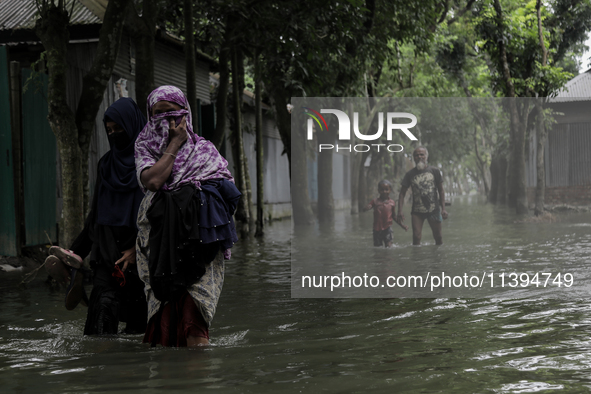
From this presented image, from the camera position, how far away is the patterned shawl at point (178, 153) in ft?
13.6

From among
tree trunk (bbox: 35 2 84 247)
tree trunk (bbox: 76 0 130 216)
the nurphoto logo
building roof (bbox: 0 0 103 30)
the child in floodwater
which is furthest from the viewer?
building roof (bbox: 0 0 103 30)

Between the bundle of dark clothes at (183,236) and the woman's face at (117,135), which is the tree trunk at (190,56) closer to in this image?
the woman's face at (117,135)

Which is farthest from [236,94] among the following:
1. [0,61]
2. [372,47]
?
[0,61]

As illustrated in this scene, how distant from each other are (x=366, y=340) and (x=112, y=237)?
179 cm

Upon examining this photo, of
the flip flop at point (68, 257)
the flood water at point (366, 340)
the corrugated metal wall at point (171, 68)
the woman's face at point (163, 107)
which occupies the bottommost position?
the flood water at point (366, 340)

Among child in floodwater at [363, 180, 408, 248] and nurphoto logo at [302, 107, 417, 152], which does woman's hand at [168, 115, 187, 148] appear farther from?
child in floodwater at [363, 180, 408, 248]

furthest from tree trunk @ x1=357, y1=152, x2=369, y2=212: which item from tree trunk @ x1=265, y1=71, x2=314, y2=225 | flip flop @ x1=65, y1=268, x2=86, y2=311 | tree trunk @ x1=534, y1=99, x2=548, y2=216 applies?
flip flop @ x1=65, y1=268, x2=86, y2=311

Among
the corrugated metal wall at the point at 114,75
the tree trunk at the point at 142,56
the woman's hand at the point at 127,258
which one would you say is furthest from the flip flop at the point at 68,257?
the corrugated metal wall at the point at 114,75

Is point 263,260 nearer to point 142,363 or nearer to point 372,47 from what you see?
point 372,47

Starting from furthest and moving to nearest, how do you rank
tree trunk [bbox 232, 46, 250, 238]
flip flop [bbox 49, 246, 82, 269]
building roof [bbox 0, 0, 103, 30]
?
tree trunk [bbox 232, 46, 250, 238]
building roof [bbox 0, 0, 103, 30]
flip flop [bbox 49, 246, 82, 269]

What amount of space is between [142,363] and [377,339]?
5.21 ft

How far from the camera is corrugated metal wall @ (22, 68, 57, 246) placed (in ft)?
30.1

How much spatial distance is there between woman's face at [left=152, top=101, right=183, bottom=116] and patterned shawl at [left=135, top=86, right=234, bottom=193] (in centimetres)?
2

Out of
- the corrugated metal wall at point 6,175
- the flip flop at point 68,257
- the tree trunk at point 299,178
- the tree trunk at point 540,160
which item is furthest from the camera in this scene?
the corrugated metal wall at point 6,175
